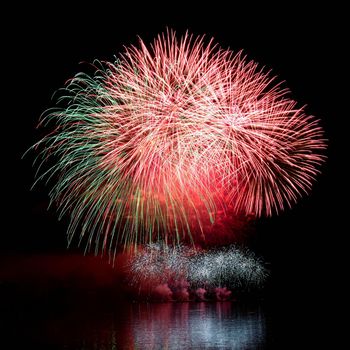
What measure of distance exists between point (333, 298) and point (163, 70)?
49.2m

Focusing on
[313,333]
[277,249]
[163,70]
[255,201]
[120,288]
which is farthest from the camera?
[120,288]

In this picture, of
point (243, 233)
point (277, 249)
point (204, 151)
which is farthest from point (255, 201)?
point (277, 249)

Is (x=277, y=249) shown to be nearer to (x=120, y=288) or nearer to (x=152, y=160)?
(x=120, y=288)

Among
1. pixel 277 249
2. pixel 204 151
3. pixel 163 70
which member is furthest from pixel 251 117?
pixel 277 249

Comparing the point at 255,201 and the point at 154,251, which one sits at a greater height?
the point at 154,251

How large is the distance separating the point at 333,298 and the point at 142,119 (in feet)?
159

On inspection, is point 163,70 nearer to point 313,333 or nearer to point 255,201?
point 255,201

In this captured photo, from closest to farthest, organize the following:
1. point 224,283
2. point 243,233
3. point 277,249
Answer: point 243,233 < point 277,249 < point 224,283

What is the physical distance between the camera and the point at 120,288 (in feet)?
245

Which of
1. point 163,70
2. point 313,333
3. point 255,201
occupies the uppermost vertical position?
point 163,70

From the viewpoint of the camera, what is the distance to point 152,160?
2183cm

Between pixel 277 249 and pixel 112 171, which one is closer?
pixel 112 171

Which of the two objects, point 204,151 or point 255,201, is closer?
point 204,151

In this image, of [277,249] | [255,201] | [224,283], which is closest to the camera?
[255,201]
